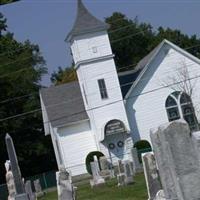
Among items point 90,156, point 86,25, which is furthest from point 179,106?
point 86,25

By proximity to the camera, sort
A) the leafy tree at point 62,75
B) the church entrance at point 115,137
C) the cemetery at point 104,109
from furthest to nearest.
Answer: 1. the leafy tree at point 62,75
2. the cemetery at point 104,109
3. the church entrance at point 115,137

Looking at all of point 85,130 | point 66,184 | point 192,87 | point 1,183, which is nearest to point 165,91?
point 192,87

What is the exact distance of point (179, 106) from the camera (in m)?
55.7

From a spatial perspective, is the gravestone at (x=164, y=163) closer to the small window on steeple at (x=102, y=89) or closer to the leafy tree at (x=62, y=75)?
the small window on steeple at (x=102, y=89)

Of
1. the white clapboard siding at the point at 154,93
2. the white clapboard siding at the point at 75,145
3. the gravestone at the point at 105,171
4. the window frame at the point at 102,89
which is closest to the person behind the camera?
the gravestone at the point at 105,171

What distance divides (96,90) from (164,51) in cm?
628

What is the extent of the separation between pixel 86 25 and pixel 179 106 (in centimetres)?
927

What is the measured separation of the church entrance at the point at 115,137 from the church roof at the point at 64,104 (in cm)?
279

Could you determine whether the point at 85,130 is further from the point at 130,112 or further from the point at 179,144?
the point at 179,144

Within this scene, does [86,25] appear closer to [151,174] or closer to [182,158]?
[151,174]

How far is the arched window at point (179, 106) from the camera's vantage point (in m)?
55.8

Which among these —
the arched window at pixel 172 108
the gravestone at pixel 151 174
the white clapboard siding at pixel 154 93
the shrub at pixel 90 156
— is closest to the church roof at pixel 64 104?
the shrub at pixel 90 156

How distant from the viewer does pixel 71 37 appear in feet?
185

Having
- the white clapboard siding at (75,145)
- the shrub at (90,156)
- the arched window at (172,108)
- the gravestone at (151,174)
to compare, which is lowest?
the gravestone at (151,174)
